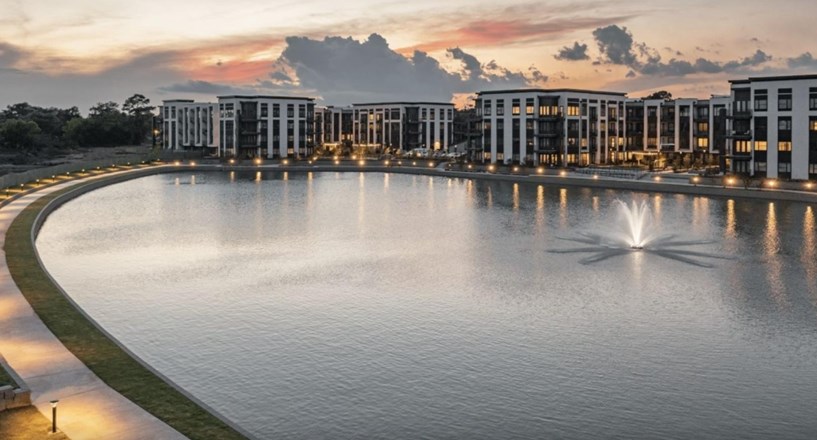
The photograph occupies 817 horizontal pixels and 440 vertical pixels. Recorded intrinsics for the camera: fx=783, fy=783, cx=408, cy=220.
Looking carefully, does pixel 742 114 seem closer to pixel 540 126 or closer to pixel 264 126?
pixel 540 126

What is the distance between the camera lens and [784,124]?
344 feet

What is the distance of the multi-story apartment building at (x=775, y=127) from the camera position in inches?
4055

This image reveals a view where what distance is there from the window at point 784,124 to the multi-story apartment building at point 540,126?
46.9m

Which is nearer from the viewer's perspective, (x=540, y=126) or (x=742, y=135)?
(x=742, y=135)

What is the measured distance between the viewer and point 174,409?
2281 centimetres

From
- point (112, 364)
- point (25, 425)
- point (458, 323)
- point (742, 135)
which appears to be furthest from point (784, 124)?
point (25, 425)

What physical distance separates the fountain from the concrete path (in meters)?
34.8

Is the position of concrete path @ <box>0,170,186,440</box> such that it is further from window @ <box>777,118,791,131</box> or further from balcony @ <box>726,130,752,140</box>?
window @ <box>777,118,791,131</box>

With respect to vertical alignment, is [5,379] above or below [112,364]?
above

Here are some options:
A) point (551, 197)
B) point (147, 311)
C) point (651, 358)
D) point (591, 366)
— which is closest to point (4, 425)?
point (147, 311)

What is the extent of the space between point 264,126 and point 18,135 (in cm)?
6584

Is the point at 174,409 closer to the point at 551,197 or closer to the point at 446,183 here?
the point at 551,197

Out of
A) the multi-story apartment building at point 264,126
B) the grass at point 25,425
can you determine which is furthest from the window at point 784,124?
the multi-story apartment building at point 264,126

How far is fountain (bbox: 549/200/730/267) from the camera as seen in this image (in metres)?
55.6
